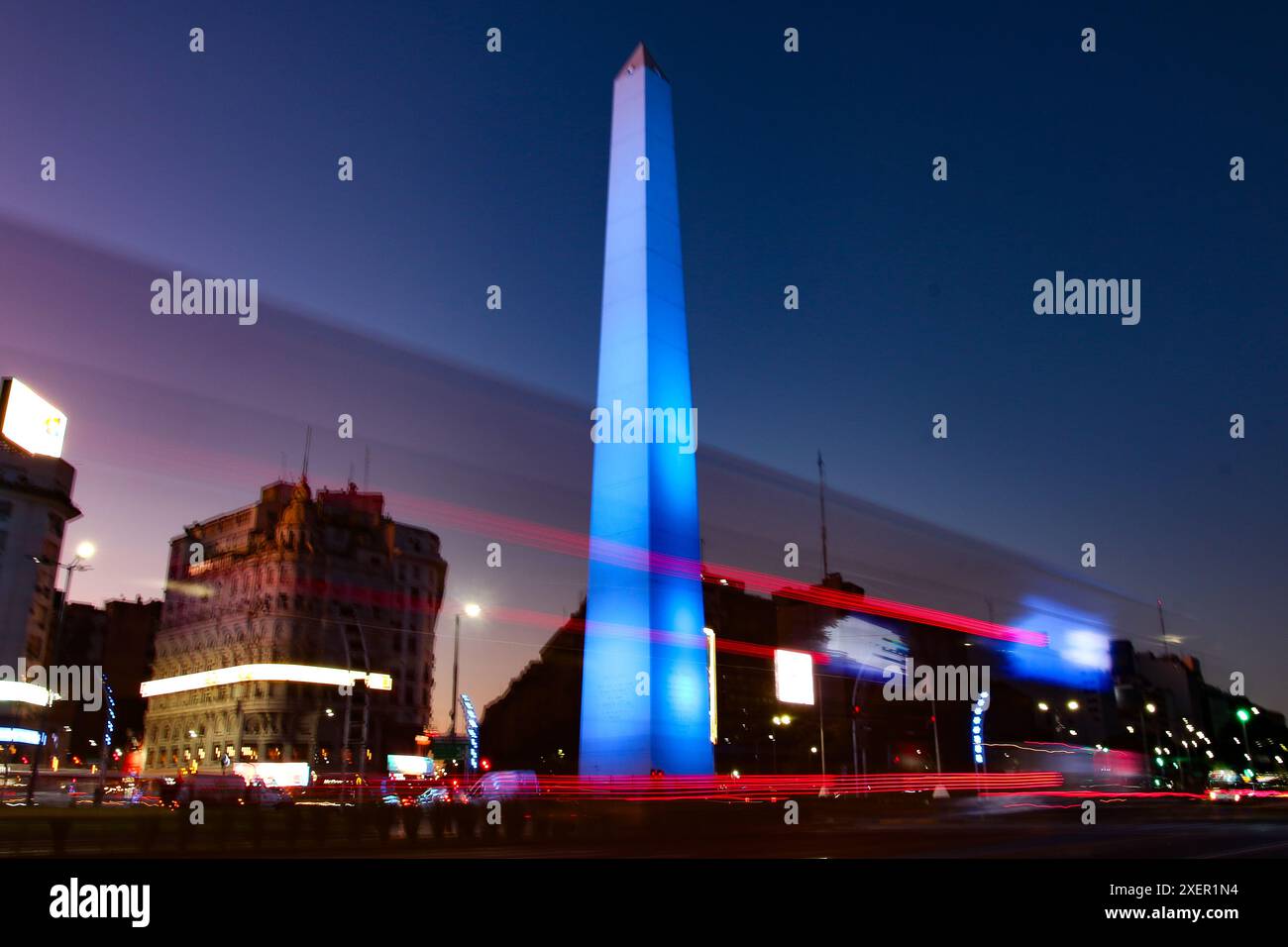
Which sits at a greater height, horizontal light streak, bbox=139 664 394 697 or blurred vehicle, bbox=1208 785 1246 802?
horizontal light streak, bbox=139 664 394 697

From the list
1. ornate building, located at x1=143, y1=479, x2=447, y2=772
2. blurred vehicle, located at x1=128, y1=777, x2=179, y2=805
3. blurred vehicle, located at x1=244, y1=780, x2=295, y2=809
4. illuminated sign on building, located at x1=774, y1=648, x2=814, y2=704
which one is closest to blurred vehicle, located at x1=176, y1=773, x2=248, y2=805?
blurred vehicle, located at x1=244, y1=780, x2=295, y2=809

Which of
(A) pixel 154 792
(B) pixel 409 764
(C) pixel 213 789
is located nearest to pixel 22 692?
(B) pixel 409 764

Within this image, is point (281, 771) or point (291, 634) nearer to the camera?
point (281, 771)

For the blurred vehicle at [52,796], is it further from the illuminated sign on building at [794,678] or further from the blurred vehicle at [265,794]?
the illuminated sign on building at [794,678]

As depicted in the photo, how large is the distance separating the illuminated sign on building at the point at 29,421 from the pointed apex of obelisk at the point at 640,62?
23.5 metres

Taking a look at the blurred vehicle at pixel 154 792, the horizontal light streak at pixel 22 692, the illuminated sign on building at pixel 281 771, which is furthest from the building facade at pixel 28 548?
the blurred vehicle at pixel 154 792

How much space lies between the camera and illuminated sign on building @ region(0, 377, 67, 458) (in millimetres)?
15531

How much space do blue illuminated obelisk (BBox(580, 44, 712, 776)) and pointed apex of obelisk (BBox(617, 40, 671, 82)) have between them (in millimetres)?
962

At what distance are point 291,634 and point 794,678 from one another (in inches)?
2331

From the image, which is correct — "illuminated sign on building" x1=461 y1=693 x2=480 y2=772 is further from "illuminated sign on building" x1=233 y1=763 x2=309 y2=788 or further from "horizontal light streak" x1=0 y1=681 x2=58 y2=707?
"horizontal light streak" x1=0 y1=681 x2=58 y2=707

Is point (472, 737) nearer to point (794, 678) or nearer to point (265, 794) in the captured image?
point (265, 794)

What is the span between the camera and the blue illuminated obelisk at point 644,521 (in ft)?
93.8

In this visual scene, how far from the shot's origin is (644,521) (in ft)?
95.3

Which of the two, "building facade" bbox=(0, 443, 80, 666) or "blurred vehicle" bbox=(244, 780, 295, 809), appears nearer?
"blurred vehicle" bbox=(244, 780, 295, 809)
